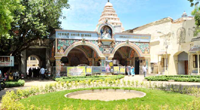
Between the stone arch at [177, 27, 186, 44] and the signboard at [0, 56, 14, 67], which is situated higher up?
the stone arch at [177, 27, 186, 44]

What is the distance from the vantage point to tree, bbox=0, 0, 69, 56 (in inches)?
635

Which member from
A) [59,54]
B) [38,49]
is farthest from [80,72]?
[38,49]

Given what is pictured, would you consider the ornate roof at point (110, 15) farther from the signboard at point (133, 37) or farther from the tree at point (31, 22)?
the tree at point (31, 22)

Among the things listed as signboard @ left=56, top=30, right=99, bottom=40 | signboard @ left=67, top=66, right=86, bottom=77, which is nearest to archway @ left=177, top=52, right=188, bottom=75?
signboard @ left=56, top=30, right=99, bottom=40

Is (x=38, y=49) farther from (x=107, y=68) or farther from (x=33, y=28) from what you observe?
(x=107, y=68)

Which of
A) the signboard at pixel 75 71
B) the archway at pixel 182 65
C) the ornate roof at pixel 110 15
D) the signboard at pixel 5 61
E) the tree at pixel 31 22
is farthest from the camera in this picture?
the ornate roof at pixel 110 15

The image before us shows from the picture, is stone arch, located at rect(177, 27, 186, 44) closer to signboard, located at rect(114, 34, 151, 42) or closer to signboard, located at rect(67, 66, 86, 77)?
signboard, located at rect(114, 34, 151, 42)

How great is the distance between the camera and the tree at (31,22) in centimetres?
1614

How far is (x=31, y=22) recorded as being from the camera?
53.3 feet

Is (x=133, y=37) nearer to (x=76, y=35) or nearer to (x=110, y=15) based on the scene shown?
(x=76, y=35)

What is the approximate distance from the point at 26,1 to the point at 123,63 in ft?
48.3

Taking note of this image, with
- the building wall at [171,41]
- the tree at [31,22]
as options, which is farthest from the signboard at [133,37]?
the tree at [31,22]

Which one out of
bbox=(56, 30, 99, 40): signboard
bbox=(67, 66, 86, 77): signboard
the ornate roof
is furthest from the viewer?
the ornate roof

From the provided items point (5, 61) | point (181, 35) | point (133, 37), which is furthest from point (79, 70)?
point (181, 35)
